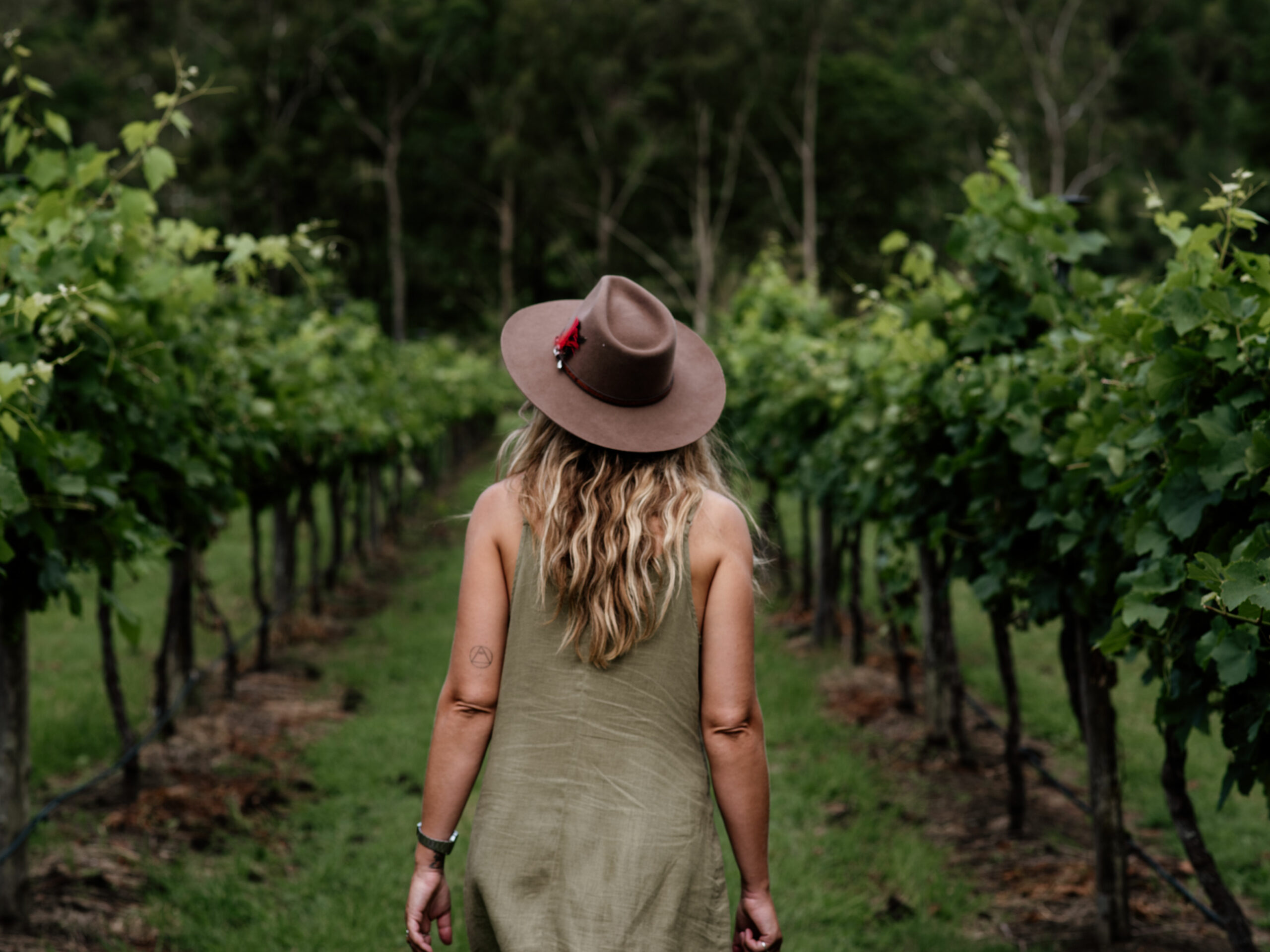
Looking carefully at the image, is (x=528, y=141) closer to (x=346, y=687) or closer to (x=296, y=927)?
(x=346, y=687)

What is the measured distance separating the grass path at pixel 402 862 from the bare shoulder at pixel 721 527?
7.58 ft

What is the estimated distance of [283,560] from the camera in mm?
8516

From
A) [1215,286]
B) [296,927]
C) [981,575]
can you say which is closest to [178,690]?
[296,927]

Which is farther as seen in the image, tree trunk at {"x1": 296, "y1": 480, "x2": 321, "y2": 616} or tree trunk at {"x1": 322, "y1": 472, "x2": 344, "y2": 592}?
tree trunk at {"x1": 322, "y1": 472, "x2": 344, "y2": 592}

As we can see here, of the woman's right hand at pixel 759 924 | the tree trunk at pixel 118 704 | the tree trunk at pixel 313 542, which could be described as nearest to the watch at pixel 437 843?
the woman's right hand at pixel 759 924

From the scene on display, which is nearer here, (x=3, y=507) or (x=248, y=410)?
(x=3, y=507)

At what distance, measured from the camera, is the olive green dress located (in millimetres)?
2002

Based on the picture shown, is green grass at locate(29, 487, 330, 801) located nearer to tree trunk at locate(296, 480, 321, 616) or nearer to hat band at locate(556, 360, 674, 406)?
tree trunk at locate(296, 480, 321, 616)

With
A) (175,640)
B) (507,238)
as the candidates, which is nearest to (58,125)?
(175,640)

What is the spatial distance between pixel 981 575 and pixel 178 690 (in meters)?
4.11

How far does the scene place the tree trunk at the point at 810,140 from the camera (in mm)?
35000

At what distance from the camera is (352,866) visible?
4.57 meters

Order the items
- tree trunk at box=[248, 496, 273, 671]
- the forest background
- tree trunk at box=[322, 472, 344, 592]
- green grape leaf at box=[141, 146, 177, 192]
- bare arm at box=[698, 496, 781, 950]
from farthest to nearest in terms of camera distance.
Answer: the forest background, tree trunk at box=[322, 472, 344, 592], tree trunk at box=[248, 496, 273, 671], green grape leaf at box=[141, 146, 177, 192], bare arm at box=[698, 496, 781, 950]

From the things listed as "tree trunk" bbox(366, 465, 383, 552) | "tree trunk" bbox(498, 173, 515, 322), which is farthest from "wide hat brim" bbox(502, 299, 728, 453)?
"tree trunk" bbox(498, 173, 515, 322)
